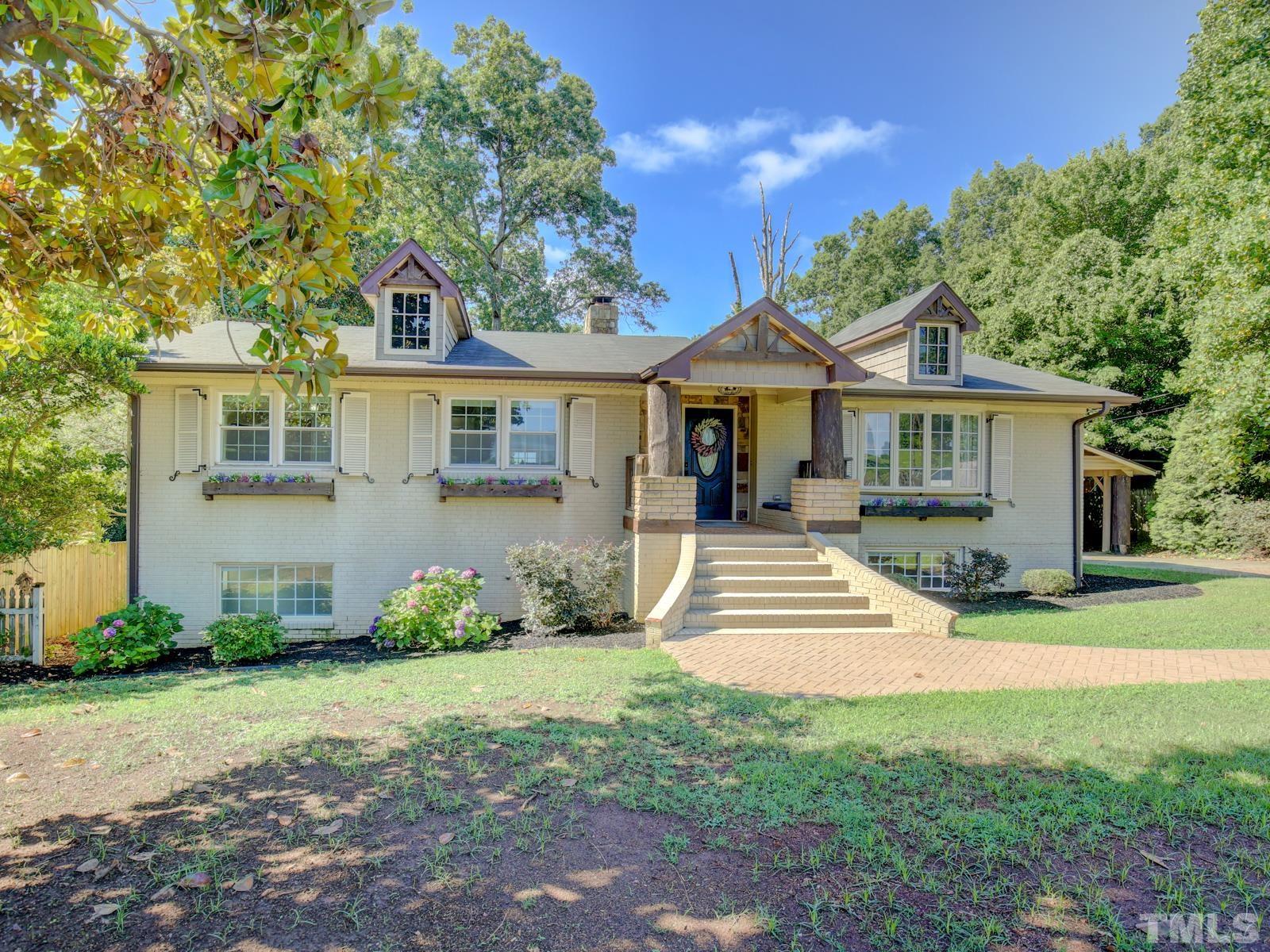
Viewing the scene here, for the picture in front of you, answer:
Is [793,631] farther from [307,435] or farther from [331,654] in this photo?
[307,435]

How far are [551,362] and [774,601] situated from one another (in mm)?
5772

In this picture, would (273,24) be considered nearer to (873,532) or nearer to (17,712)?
(17,712)

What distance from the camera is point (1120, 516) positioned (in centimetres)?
2244

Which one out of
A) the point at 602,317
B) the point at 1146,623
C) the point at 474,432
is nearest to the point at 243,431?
the point at 474,432

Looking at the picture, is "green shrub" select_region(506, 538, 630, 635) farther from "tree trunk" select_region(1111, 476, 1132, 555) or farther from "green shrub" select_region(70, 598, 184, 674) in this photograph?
"tree trunk" select_region(1111, 476, 1132, 555)

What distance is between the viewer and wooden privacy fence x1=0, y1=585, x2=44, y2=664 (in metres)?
9.16

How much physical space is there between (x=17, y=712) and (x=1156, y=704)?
987cm

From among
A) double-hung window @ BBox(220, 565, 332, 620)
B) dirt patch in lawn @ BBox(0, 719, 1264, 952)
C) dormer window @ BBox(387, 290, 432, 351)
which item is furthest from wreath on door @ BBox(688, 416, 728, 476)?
dirt patch in lawn @ BBox(0, 719, 1264, 952)

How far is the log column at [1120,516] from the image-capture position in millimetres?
22359

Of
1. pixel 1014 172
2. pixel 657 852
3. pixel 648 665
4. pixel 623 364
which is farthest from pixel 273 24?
pixel 1014 172

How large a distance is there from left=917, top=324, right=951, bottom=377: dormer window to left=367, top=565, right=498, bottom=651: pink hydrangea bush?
375 inches

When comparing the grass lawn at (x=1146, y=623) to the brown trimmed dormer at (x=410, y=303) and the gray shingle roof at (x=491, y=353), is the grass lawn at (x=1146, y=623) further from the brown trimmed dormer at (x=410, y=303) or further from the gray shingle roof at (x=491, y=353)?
the brown trimmed dormer at (x=410, y=303)

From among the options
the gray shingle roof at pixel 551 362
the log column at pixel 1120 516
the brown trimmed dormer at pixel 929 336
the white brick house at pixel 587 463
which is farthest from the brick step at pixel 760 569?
the log column at pixel 1120 516

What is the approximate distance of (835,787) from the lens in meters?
3.90
